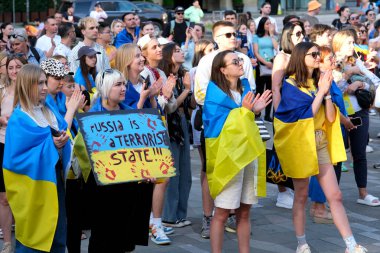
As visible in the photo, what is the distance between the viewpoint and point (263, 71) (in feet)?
49.2

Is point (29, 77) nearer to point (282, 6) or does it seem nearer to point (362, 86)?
point (362, 86)

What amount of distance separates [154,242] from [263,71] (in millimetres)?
7723

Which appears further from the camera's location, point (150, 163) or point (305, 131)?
point (305, 131)

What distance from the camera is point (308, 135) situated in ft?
23.6

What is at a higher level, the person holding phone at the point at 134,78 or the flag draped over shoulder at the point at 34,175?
the person holding phone at the point at 134,78

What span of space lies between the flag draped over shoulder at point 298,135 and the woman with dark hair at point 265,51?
24.2 ft

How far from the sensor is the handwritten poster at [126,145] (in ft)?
19.1

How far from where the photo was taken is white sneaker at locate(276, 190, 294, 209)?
9143 millimetres

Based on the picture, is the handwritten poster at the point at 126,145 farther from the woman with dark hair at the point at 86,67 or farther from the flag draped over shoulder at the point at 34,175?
the woman with dark hair at the point at 86,67

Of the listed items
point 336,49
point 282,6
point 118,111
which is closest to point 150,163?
point 118,111

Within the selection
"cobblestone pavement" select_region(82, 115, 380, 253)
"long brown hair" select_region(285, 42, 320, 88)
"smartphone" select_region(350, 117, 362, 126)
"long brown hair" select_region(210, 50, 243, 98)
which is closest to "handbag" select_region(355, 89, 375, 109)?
"smartphone" select_region(350, 117, 362, 126)

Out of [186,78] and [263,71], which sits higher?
[186,78]

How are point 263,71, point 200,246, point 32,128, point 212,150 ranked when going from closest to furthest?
point 32,128, point 212,150, point 200,246, point 263,71

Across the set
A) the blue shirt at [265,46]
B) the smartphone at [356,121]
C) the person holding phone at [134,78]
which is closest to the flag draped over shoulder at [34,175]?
the person holding phone at [134,78]
